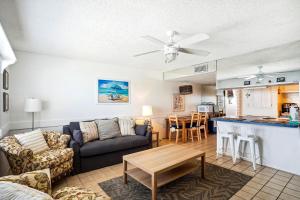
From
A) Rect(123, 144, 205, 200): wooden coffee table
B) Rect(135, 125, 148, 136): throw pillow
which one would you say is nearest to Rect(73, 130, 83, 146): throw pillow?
Rect(123, 144, 205, 200): wooden coffee table

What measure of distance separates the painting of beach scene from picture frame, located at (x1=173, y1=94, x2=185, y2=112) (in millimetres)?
2046

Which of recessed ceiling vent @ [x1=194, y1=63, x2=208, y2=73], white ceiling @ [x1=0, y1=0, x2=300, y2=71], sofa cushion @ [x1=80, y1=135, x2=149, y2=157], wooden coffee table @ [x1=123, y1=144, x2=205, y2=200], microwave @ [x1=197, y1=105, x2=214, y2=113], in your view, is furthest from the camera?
microwave @ [x1=197, y1=105, x2=214, y2=113]

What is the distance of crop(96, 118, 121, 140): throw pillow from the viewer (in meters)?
3.55

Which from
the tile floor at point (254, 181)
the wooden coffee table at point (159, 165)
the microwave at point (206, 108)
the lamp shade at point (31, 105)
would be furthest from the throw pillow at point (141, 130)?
the microwave at point (206, 108)

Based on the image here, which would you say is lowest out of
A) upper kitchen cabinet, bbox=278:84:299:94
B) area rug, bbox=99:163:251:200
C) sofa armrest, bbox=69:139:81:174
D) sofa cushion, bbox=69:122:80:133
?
area rug, bbox=99:163:251:200

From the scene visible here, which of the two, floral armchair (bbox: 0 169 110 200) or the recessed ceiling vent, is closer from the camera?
floral armchair (bbox: 0 169 110 200)

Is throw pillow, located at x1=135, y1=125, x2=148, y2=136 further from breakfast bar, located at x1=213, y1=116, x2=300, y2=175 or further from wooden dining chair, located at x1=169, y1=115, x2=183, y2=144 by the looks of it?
breakfast bar, located at x1=213, y1=116, x2=300, y2=175

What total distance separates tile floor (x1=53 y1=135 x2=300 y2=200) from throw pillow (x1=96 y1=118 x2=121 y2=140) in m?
0.67

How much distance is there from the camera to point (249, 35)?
2.60 meters

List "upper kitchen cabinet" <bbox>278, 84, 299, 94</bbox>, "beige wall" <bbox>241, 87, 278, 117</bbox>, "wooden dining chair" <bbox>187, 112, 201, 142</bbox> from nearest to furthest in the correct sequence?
"upper kitchen cabinet" <bbox>278, 84, 299, 94</bbox>, "beige wall" <bbox>241, 87, 278, 117</bbox>, "wooden dining chair" <bbox>187, 112, 201, 142</bbox>

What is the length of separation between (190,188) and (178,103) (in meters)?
3.98

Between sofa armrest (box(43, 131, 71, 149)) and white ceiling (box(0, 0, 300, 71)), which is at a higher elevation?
white ceiling (box(0, 0, 300, 71))

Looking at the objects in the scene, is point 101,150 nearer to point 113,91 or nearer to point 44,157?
point 44,157

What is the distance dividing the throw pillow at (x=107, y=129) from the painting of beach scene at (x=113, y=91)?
775 mm
